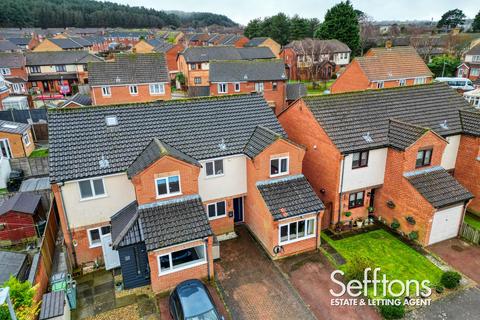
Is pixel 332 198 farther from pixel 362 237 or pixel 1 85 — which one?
pixel 1 85

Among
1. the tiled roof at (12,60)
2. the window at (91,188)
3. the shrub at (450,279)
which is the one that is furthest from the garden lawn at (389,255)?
the tiled roof at (12,60)

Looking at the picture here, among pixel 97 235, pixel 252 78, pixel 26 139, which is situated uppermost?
pixel 252 78

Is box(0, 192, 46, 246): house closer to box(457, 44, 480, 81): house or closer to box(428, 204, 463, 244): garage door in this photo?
box(428, 204, 463, 244): garage door

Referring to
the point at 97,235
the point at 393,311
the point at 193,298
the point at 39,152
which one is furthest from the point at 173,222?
the point at 39,152

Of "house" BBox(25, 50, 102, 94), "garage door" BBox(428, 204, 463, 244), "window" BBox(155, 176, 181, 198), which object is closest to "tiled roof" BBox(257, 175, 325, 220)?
"window" BBox(155, 176, 181, 198)

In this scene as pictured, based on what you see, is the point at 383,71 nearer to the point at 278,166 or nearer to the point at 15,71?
the point at 278,166

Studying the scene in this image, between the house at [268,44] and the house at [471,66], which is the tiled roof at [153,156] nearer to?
the house at [471,66]

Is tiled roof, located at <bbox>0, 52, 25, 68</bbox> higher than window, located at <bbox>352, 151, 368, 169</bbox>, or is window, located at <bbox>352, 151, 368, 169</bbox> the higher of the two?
tiled roof, located at <bbox>0, 52, 25, 68</bbox>
